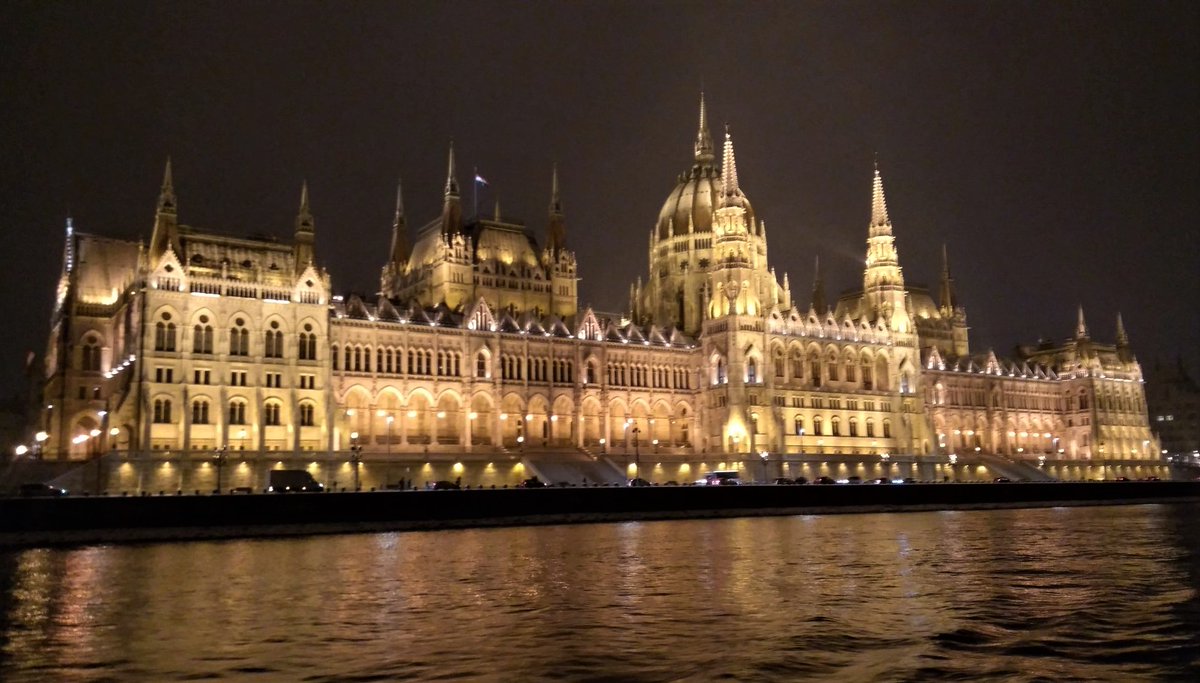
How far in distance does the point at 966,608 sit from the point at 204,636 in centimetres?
1693

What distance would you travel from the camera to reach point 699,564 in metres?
38.2

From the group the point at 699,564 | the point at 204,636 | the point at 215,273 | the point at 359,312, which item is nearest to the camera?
the point at 204,636

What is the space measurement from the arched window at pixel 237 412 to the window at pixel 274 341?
4495 mm

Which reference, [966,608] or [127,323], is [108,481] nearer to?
[127,323]

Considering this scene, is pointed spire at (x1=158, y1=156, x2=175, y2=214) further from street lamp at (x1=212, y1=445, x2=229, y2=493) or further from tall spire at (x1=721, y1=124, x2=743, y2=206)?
tall spire at (x1=721, y1=124, x2=743, y2=206)

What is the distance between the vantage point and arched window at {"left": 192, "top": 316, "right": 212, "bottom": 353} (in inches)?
3356

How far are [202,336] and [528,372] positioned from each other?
30.7 meters

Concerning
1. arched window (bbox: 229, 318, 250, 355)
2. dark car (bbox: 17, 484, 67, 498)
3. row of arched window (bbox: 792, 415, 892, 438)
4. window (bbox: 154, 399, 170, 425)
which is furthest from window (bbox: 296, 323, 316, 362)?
row of arched window (bbox: 792, 415, 892, 438)

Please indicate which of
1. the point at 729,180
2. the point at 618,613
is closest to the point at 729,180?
the point at 729,180

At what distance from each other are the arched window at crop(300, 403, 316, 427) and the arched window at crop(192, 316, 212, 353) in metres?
8.65

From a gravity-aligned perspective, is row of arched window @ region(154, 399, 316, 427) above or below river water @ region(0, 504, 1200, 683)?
above

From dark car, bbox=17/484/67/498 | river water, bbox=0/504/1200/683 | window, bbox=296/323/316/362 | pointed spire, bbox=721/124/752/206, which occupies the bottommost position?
river water, bbox=0/504/1200/683

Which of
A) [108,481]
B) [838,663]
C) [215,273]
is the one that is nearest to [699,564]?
[838,663]

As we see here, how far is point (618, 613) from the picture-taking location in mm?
25875
